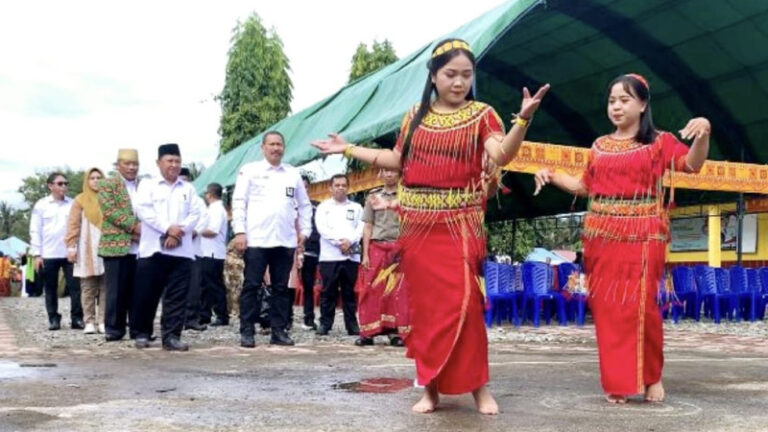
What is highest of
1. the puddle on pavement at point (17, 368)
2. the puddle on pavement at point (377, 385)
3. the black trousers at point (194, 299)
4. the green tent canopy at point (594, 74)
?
the green tent canopy at point (594, 74)

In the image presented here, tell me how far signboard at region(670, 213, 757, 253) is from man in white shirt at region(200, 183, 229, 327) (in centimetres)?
1102

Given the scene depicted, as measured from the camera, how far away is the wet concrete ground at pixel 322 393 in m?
3.22

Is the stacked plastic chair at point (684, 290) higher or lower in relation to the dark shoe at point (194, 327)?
higher

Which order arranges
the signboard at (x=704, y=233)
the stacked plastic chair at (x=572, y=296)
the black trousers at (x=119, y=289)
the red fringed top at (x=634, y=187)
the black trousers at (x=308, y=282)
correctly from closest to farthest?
the red fringed top at (x=634, y=187) < the black trousers at (x=119, y=289) < the black trousers at (x=308, y=282) < the stacked plastic chair at (x=572, y=296) < the signboard at (x=704, y=233)

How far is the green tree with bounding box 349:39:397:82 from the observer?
28938mm

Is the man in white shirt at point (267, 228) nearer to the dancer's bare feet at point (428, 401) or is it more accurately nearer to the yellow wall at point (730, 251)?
the dancer's bare feet at point (428, 401)

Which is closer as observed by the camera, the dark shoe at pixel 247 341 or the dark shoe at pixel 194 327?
the dark shoe at pixel 247 341

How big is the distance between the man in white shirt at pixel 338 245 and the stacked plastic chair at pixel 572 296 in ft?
11.4

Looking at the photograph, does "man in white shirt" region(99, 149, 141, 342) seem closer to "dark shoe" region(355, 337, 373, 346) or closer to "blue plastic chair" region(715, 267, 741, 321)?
"dark shoe" region(355, 337, 373, 346)

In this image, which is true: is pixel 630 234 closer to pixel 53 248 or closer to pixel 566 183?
pixel 566 183

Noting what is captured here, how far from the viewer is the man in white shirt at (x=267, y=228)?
261 inches

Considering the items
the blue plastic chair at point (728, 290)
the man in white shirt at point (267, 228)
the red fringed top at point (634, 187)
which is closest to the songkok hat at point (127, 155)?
the man in white shirt at point (267, 228)

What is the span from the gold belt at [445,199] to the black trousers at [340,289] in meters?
4.38

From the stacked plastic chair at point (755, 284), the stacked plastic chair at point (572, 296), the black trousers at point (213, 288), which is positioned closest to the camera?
the black trousers at point (213, 288)
